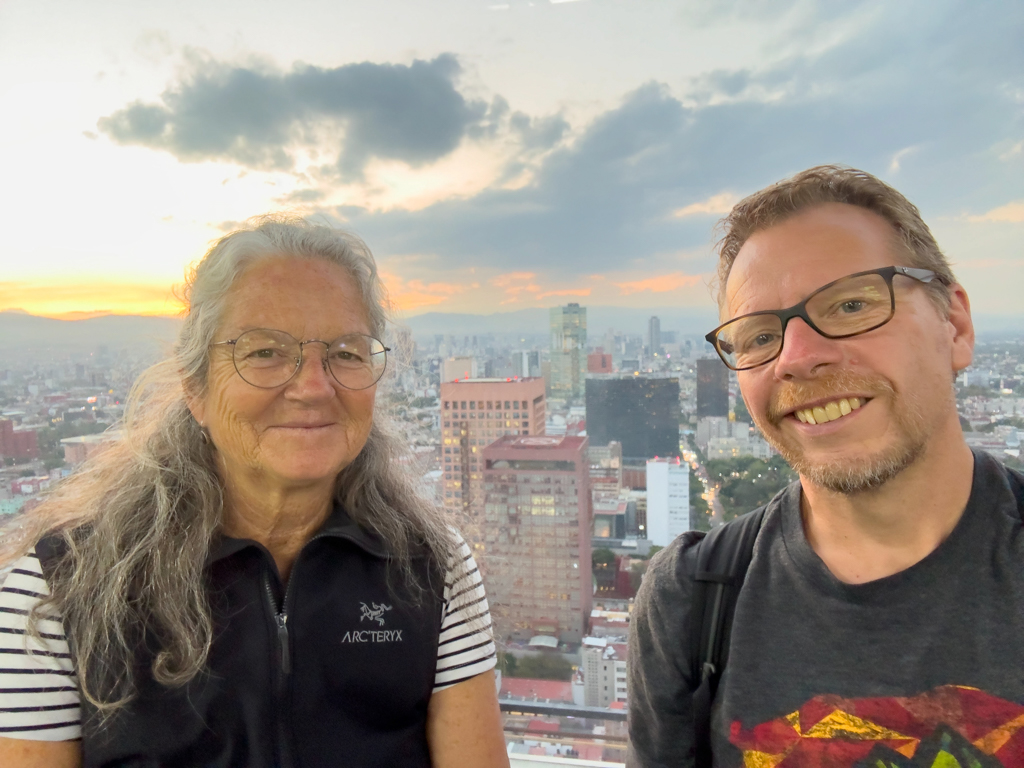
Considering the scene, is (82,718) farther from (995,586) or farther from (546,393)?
(546,393)

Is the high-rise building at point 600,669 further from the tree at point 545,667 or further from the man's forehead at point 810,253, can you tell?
the man's forehead at point 810,253

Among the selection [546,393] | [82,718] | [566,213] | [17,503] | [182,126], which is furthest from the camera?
[566,213]

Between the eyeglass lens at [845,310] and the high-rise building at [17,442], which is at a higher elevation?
the eyeglass lens at [845,310]

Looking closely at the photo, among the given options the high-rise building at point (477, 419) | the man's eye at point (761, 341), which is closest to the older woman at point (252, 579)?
the man's eye at point (761, 341)

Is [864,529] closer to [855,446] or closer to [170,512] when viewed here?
[855,446]

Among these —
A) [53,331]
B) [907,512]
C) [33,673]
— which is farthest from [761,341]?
[53,331]

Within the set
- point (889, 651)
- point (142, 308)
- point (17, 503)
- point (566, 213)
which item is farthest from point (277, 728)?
point (566, 213)
